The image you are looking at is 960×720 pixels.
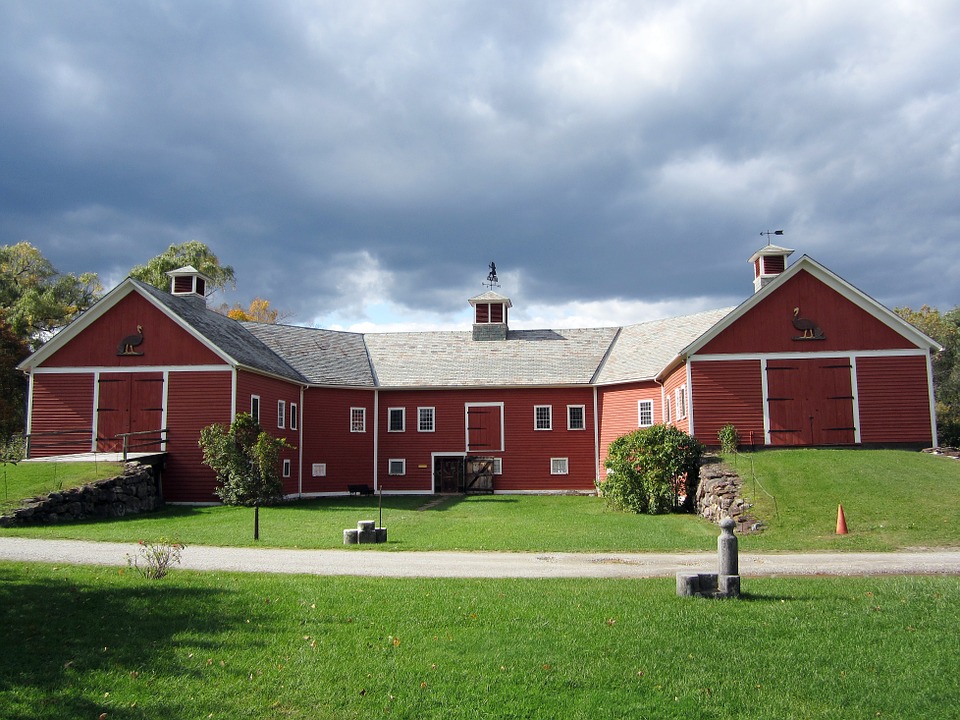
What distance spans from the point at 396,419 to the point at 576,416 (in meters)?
8.45

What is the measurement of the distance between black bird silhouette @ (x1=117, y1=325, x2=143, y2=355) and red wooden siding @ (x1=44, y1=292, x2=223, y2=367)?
130mm

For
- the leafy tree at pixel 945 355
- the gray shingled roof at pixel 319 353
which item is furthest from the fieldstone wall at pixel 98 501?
the leafy tree at pixel 945 355

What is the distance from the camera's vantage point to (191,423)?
99.2 ft

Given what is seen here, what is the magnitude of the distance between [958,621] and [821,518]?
35.5 ft

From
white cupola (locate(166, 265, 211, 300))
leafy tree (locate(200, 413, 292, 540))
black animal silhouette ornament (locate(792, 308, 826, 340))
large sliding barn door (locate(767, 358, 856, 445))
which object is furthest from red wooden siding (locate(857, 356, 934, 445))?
white cupola (locate(166, 265, 211, 300))

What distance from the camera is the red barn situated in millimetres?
28172

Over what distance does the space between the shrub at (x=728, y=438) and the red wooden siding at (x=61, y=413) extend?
23017 mm

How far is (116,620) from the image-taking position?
952 centimetres

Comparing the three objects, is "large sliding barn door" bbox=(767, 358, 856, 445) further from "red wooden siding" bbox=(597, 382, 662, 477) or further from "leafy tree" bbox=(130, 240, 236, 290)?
"leafy tree" bbox=(130, 240, 236, 290)

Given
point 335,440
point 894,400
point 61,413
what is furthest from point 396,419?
point 894,400

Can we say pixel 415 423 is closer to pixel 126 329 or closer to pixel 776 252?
pixel 126 329

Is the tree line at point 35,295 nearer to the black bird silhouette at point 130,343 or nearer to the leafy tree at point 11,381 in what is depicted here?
the leafy tree at point 11,381

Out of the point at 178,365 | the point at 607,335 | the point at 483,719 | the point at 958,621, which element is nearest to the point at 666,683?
the point at 483,719

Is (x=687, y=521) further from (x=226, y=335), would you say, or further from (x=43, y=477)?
(x=226, y=335)
